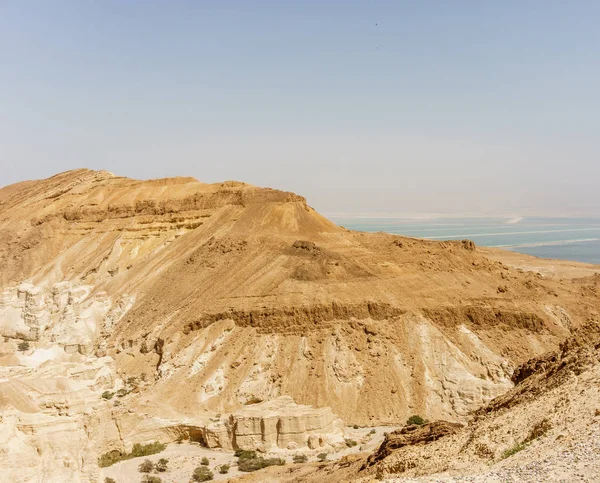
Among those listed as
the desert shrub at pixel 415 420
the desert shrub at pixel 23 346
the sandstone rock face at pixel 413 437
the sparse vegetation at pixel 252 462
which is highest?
the sandstone rock face at pixel 413 437

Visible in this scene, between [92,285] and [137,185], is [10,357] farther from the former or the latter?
[137,185]

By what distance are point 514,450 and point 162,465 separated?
550 inches

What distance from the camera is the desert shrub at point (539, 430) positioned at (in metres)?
10.4

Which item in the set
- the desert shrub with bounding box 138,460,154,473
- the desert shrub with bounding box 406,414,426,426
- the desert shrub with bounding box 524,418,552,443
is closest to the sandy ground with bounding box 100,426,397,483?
the desert shrub with bounding box 138,460,154,473

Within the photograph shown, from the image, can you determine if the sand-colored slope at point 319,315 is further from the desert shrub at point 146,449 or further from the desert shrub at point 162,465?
the desert shrub at point 162,465

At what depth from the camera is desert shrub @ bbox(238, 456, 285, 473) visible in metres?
20.6

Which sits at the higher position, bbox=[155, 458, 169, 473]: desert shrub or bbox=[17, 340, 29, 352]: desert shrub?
bbox=[17, 340, 29, 352]: desert shrub

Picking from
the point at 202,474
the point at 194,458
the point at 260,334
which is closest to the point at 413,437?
the point at 202,474

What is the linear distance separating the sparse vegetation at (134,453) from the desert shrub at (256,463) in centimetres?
322

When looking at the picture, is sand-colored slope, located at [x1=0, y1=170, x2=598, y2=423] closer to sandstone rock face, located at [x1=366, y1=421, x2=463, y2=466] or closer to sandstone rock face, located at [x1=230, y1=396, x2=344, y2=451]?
sandstone rock face, located at [x1=230, y1=396, x2=344, y2=451]

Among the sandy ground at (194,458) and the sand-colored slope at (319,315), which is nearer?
the sandy ground at (194,458)

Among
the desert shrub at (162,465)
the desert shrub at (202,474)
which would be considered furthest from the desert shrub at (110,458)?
the desert shrub at (202,474)

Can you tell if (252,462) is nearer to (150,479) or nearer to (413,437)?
(150,479)

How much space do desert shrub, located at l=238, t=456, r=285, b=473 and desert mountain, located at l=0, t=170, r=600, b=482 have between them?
3.00 feet
